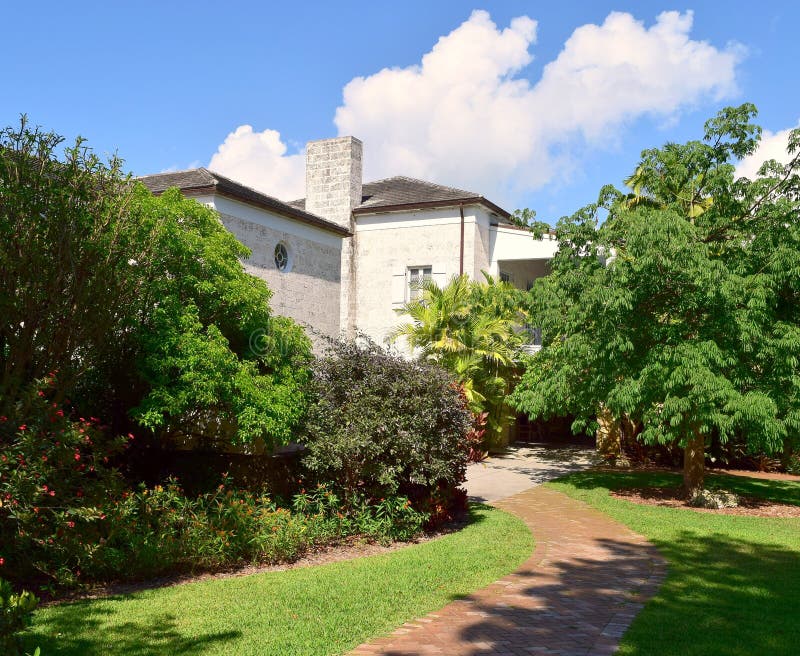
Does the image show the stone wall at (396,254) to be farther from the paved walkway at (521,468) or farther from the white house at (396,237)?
the paved walkway at (521,468)

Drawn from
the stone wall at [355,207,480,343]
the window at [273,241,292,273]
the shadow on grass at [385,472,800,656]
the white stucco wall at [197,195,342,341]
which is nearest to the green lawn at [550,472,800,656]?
the shadow on grass at [385,472,800,656]

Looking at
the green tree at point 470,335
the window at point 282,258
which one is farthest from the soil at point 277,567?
the window at point 282,258

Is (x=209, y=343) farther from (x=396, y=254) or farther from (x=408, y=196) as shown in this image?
(x=408, y=196)

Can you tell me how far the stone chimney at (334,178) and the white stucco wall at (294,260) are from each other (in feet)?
13.7

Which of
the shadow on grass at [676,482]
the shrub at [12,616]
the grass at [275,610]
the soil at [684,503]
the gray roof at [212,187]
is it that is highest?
the gray roof at [212,187]

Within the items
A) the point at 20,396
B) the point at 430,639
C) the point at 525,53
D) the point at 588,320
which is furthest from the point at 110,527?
the point at 525,53

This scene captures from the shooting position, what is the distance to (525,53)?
1394 centimetres

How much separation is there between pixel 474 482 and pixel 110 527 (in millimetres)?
11045

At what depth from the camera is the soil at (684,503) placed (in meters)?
14.0

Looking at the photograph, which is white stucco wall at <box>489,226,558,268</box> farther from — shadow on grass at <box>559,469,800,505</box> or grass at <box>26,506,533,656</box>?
grass at <box>26,506,533,656</box>

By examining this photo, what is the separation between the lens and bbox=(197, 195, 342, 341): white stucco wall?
18.5 m

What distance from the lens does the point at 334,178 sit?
2603 centimetres

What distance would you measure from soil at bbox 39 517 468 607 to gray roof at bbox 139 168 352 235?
10022 mm

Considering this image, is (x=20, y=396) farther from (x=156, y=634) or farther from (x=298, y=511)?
(x=298, y=511)
